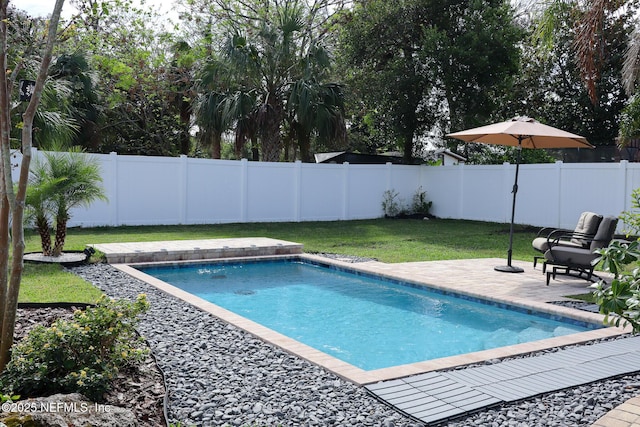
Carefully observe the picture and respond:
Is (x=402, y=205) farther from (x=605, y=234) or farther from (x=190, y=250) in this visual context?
(x=605, y=234)

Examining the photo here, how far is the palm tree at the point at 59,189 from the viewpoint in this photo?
8.70 m

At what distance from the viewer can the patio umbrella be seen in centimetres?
887

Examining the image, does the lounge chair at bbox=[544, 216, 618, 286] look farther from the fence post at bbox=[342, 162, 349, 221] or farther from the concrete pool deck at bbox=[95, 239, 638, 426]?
the fence post at bbox=[342, 162, 349, 221]

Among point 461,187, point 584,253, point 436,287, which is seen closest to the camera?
point 436,287

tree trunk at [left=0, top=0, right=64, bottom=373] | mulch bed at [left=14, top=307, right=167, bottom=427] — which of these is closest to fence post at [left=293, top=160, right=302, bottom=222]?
mulch bed at [left=14, top=307, right=167, bottom=427]

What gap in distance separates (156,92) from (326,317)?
16.6 m

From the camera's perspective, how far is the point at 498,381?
4125mm

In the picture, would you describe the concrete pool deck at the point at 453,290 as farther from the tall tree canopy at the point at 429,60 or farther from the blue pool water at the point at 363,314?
the tall tree canopy at the point at 429,60

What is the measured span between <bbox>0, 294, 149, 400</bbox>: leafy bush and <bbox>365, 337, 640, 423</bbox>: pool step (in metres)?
1.72

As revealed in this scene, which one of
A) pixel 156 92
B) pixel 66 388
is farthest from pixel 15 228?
pixel 156 92

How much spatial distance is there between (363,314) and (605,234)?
3.74m

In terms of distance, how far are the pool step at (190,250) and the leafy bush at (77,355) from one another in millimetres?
5827

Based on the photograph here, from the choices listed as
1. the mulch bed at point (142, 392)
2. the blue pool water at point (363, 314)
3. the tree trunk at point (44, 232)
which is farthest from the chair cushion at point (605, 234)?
the tree trunk at point (44, 232)

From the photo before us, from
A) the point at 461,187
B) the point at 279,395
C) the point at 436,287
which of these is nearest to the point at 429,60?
the point at 461,187
